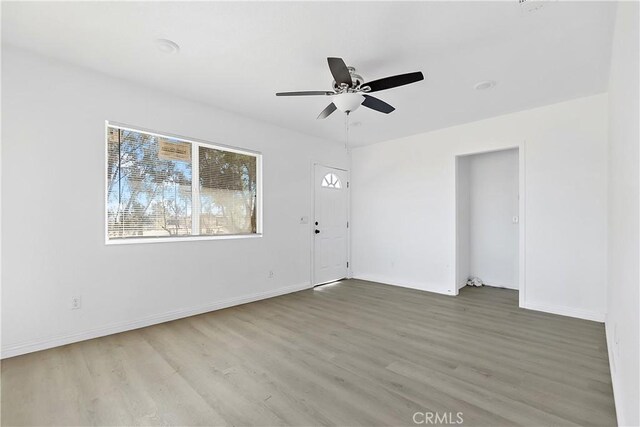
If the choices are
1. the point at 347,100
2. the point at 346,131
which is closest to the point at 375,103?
the point at 347,100

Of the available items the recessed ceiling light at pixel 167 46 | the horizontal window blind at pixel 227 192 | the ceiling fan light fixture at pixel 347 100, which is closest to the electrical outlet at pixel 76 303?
the horizontal window blind at pixel 227 192

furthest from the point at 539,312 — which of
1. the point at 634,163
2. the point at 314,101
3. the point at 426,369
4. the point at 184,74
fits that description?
the point at 184,74

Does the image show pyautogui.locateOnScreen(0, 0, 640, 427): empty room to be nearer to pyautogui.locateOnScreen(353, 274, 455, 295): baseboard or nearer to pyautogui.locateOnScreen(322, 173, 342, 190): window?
pyautogui.locateOnScreen(353, 274, 455, 295): baseboard

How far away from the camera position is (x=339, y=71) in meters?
2.33

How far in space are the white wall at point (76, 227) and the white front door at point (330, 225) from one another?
1.73 m

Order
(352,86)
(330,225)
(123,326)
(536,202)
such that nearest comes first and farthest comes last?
(352,86)
(123,326)
(536,202)
(330,225)

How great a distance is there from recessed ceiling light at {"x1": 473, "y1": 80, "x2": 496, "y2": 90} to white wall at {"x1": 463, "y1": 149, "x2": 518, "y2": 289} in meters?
1.90

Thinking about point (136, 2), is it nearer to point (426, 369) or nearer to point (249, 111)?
point (249, 111)

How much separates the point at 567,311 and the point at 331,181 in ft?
12.6

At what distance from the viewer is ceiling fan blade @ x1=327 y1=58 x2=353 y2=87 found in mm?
2184

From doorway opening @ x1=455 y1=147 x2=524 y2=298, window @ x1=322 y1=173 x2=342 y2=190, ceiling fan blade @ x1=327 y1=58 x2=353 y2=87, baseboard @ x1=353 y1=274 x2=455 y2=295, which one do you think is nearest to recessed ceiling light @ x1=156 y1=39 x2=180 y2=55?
ceiling fan blade @ x1=327 y1=58 x2=353 y2=87

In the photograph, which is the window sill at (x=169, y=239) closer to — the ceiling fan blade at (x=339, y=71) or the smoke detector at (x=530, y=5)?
the ceiling fan blade at (x=339, y=71)

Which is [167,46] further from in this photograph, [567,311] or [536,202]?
[567,311]

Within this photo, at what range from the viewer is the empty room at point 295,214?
195 cm
